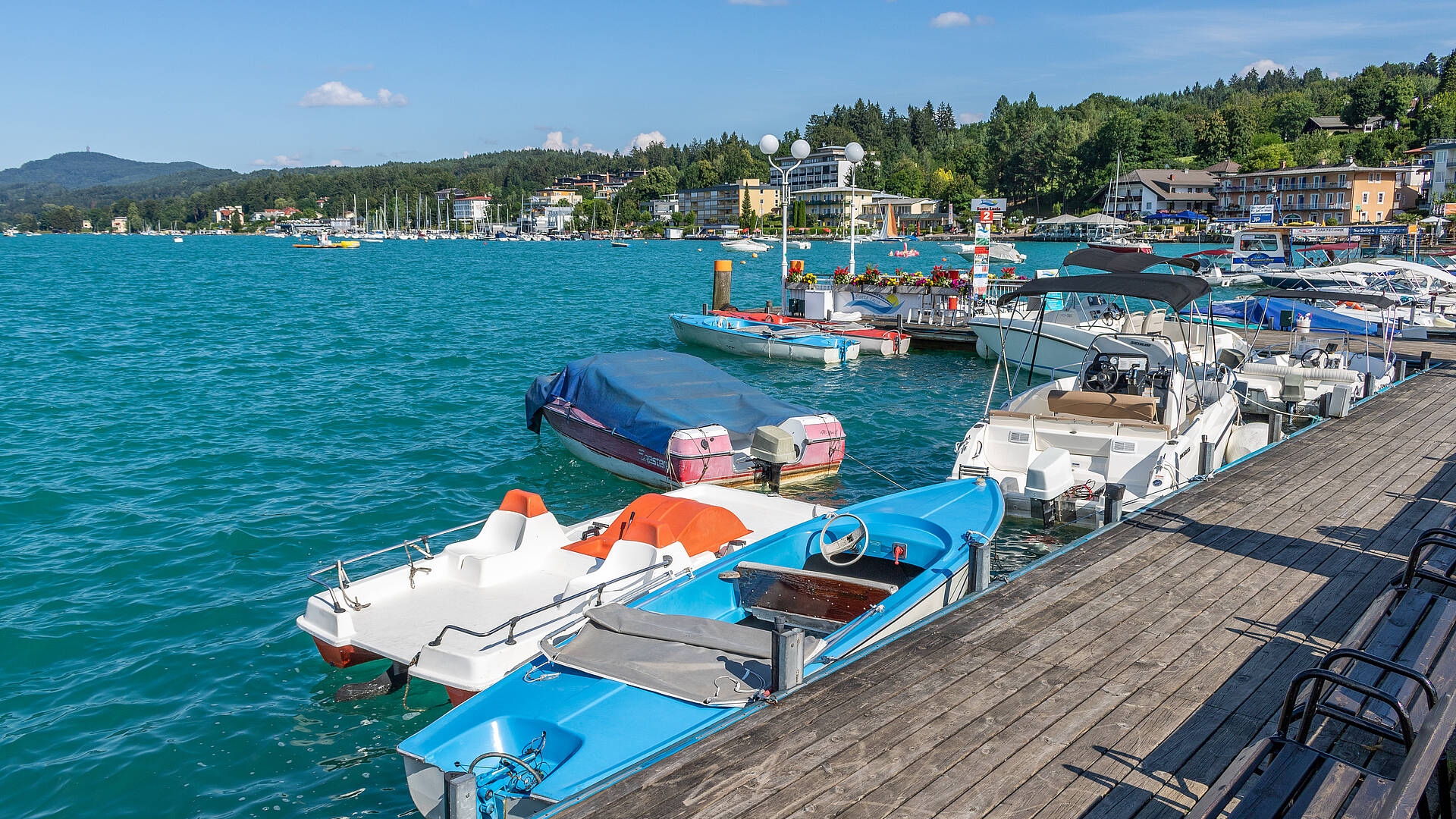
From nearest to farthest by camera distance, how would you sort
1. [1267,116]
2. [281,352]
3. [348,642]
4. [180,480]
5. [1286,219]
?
[348,642], [180,480], [281,352], [1286,219], [1267,116]

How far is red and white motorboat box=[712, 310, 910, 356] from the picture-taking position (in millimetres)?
30250

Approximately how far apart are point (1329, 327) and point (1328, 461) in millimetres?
18099

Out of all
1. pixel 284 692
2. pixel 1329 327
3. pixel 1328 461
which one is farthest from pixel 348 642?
pixel 1329 327

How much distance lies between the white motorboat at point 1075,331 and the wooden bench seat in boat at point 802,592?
37.7ft

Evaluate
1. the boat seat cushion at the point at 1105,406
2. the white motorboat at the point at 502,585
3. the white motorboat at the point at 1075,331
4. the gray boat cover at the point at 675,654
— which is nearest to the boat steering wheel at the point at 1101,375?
the boat seat cushion at the point at 1105,406

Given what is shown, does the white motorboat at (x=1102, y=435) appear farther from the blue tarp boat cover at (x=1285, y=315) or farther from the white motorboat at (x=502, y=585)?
the blue tarp boat cover at (x=1285, y=315)

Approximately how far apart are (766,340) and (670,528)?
1984 cm

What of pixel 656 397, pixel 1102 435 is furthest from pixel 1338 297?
pixel 656 397

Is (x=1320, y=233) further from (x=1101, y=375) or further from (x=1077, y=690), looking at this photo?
(x=1077, y=690)

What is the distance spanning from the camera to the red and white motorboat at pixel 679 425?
14.5m

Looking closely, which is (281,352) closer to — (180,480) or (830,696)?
(180,480)

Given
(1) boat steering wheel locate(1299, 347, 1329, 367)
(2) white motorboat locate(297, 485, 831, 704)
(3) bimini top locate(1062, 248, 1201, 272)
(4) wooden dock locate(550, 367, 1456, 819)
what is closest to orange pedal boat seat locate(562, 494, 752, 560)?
(2) white motorboat locate(297, 485, 831, 704)

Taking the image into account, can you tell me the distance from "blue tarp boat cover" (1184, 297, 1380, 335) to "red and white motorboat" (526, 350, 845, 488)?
45.5ft

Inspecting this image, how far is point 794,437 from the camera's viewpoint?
49.6 ft
